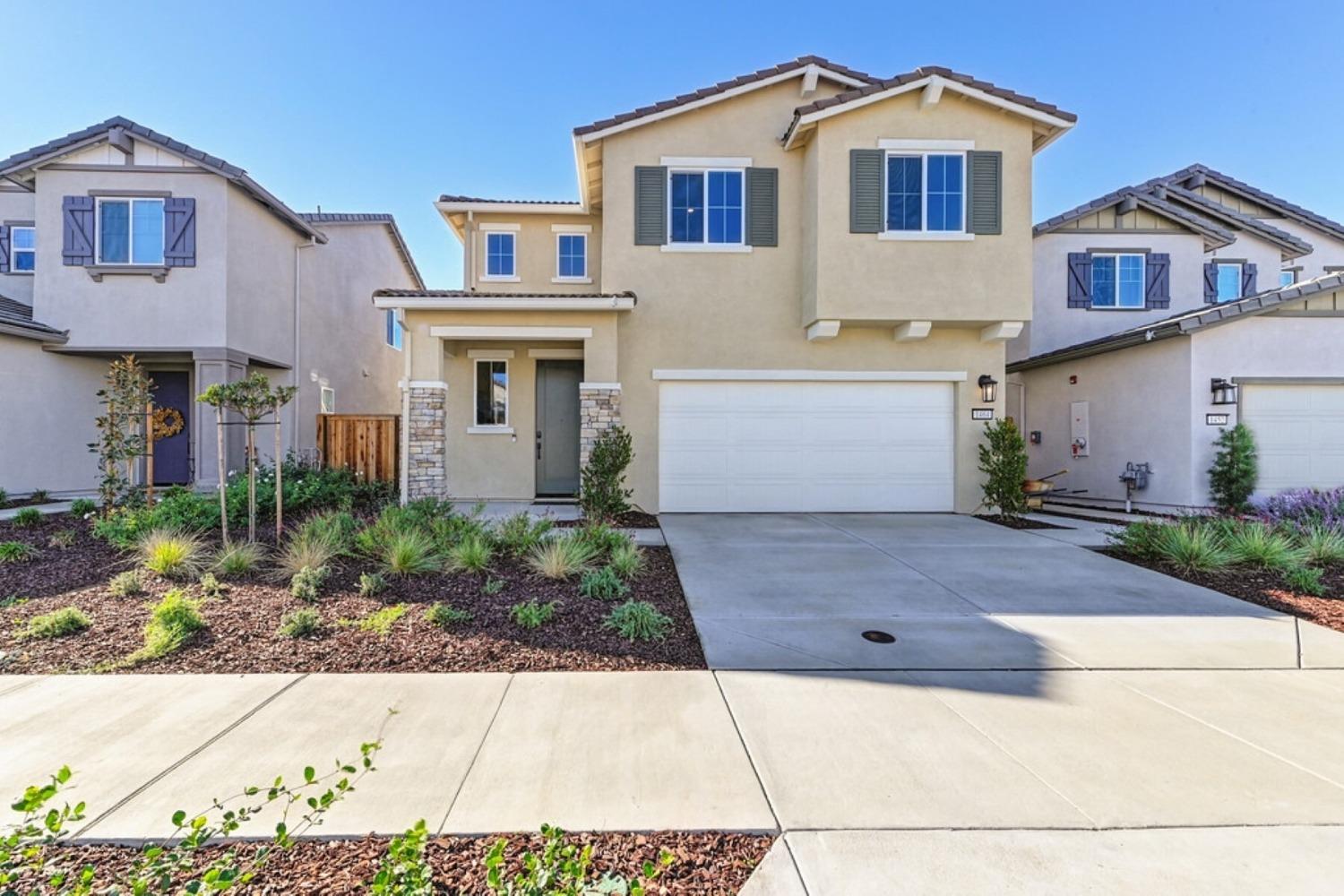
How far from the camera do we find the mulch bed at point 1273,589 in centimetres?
512

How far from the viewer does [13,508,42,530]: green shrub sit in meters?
7.68

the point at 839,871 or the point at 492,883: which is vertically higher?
the point at 492,883

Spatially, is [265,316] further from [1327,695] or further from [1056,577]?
[1327,695]

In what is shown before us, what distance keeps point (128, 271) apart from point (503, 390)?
717 cm

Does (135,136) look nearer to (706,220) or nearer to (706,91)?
(706,91)

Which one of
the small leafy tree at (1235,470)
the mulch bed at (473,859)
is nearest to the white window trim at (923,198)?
the small leafy tree at (1235,470)

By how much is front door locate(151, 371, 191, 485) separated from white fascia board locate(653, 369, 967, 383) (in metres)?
10.0

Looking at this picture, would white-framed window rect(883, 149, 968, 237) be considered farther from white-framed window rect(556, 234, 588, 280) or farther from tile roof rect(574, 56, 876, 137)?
white-framed window rect(556, 234, 588, 280)

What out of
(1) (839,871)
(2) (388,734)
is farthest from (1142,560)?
(2) (388,734)

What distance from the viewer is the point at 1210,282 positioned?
1398 cm

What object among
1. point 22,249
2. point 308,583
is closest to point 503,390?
point 308,583

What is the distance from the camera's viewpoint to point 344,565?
19.2 ft

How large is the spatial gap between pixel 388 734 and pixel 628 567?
302cm

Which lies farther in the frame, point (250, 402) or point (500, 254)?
point (500, 254)
